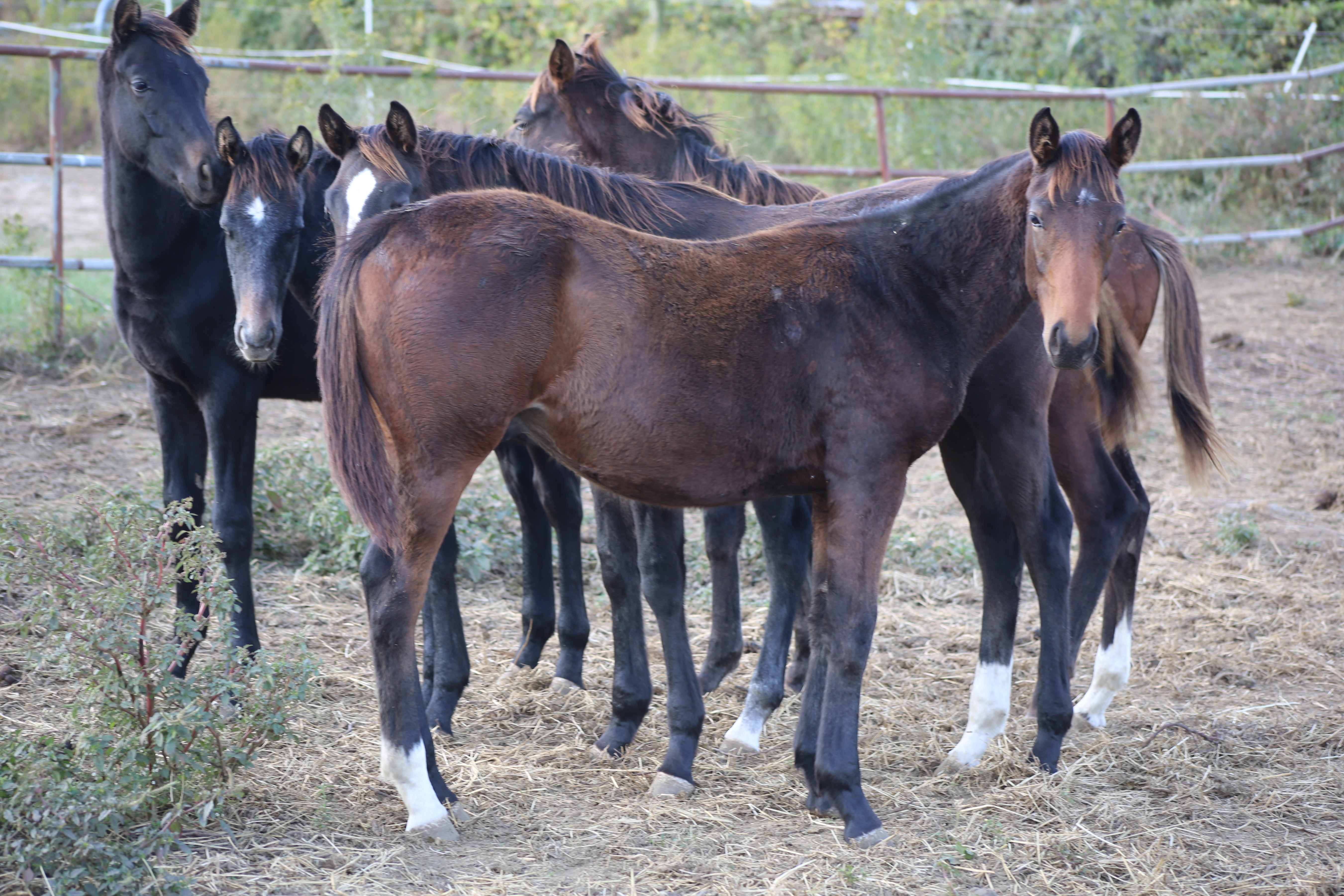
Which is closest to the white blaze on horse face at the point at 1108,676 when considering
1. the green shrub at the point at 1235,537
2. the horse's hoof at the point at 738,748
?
the horse's hoof at the point at 738,748

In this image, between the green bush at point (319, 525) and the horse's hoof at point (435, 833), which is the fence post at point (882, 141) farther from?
the horse's hoof at point (435, 833)

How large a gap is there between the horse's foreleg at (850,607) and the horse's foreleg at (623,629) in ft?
2.64

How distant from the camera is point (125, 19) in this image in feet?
13.6

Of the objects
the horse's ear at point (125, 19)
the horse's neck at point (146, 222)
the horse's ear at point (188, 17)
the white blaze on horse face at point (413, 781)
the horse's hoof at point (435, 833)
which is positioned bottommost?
the horse's hoof at point (435, 833)

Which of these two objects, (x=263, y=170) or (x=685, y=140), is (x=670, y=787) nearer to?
(x=263, y=170)

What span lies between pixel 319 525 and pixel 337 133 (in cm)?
245

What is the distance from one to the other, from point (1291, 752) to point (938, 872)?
68.8 inches

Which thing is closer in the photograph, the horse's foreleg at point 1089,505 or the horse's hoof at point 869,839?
the horse's hoof at point 869,839

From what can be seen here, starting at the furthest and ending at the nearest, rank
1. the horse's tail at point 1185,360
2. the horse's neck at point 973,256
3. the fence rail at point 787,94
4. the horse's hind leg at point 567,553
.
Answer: the fence rail at point 787,94, the horse's tail at point 1185,360, the horse's hind leg at point 567,553, the horse's neck at point 973,256

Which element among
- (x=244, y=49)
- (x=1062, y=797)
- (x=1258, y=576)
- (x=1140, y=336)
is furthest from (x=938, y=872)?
(x=244, y=49)

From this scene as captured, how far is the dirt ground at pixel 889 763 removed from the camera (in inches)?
116

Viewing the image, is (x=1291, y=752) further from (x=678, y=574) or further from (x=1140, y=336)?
(x=678, y=574)

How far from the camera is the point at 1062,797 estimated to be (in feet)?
11.2

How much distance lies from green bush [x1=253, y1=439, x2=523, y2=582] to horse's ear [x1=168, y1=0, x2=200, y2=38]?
6.99ft
